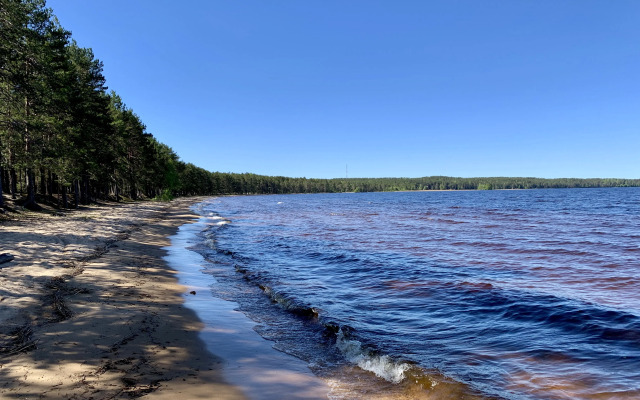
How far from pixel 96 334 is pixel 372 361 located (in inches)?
213

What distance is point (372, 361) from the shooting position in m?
6.85

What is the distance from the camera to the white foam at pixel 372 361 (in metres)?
6.36

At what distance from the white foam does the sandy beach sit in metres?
2.63

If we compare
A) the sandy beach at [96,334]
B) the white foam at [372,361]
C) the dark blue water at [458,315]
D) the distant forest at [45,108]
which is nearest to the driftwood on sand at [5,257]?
the sandy beach at [96,334]

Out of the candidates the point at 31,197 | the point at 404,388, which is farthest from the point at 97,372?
the point at 31,197

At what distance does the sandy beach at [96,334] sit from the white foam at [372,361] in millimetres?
2627

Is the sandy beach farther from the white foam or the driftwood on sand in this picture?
the white foam

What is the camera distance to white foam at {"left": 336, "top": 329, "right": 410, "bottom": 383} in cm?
636

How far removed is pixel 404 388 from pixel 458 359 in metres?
1.79

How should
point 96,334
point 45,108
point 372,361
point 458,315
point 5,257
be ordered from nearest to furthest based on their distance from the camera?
point 96,334 < point 372,361 < point 458,315 < point 5,257 < point 45,108

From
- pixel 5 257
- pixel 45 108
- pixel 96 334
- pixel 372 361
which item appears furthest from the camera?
pixel 45 108

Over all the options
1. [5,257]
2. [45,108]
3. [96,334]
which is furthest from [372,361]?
[45,108]

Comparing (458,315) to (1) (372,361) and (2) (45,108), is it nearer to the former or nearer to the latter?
(1) (372,361)

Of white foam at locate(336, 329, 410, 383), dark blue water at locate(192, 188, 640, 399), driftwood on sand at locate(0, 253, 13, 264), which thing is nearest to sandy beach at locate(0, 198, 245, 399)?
driftwood on sand at locate(0, 253, 13, 264)
